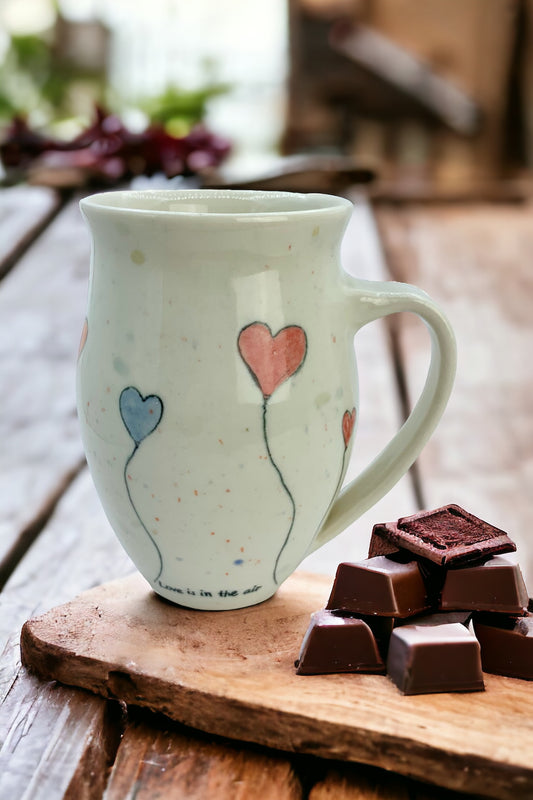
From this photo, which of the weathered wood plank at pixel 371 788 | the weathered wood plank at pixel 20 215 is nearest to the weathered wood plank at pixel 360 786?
the weathered wood plank at pixel 371 788

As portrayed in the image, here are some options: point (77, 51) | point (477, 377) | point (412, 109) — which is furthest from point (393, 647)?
point (77, 51)

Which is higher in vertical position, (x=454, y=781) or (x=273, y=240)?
(x=273, y=240)

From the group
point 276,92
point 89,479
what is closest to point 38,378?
point 89,479

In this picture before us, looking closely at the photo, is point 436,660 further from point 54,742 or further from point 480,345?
point 480,345

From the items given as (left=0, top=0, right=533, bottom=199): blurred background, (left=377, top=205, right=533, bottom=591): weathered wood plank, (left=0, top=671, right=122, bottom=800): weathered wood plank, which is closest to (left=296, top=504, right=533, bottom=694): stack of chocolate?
(left=0, top=671, right=122, bottom=800): weathered wood plank

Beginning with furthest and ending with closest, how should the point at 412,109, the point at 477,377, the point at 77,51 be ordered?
1. the point at 77,51
2. the point at 412,109
3. the point at 477,377

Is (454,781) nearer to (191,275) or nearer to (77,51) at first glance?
(191,275)
